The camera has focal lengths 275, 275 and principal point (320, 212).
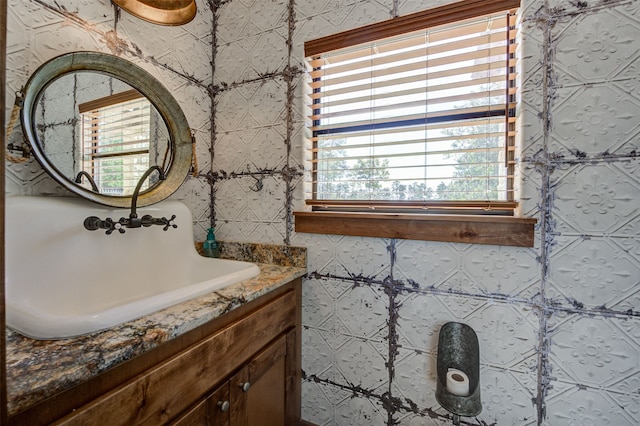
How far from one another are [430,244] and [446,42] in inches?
31.0

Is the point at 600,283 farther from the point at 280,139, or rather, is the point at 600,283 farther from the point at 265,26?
the point at 265,26

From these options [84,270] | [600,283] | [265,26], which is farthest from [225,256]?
[600,283]

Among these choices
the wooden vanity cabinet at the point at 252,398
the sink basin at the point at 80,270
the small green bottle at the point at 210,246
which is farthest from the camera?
the small green bottle at the point at 210,246

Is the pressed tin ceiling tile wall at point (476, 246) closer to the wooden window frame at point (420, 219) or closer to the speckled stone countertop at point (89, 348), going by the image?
the wooden window frame at point (420, 219)

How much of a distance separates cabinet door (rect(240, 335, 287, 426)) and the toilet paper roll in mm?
616

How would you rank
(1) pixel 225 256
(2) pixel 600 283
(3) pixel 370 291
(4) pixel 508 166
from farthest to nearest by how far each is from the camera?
(1) pixel 225 256
(3) pixel 370 291
(4) pixel 508 166
(2) pixel 600 283

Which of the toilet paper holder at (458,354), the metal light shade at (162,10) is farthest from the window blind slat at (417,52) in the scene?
the toilet paper holder at (458,354)

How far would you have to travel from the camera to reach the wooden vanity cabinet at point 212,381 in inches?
19.9

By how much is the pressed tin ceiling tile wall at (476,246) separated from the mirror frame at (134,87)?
0.05 metres

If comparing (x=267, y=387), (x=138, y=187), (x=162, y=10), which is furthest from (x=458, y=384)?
(x=162, y=10)

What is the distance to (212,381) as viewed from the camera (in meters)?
0.76

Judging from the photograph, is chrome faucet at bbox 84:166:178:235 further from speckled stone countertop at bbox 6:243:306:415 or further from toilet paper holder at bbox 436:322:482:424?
toilet paper holder at bbox 436:322:482:424

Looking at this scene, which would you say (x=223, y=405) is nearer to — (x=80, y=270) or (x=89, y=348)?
(x=89, y=348)

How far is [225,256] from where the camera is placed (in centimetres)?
145
